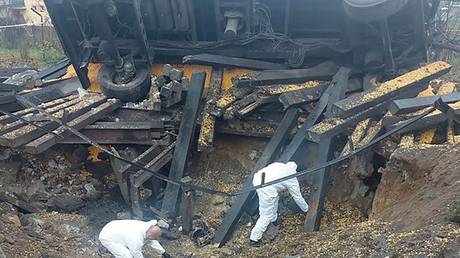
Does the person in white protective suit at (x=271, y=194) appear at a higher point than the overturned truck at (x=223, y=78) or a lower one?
lower

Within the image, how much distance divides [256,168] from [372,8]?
2.60 meters

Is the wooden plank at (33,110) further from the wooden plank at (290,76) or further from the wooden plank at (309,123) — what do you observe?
the wooden plank at (309,123)

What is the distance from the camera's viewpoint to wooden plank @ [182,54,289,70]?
8.06m

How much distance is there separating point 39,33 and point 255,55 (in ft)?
33.1

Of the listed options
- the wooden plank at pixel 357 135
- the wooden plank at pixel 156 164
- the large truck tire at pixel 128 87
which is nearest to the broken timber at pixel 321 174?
the wooden plank at pixel 357 135

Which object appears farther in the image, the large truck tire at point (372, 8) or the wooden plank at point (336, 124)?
the large truck tire at point (372, 8)

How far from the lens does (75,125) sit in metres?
7.05

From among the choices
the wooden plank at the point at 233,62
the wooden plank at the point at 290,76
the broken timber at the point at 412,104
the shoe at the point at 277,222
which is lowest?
the shoe at the point at 277,222

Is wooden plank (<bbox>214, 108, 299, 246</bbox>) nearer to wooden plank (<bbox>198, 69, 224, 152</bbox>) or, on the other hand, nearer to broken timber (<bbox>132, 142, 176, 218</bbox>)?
wooden plank (<bbox>198, 69, 224, 152</bbox>)

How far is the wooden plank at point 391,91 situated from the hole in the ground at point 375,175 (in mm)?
640

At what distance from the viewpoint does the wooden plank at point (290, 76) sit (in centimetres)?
745

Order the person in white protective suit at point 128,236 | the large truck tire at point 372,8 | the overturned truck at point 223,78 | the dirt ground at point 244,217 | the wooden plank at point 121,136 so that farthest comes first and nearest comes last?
the wooden plank at point 121,136 → the overturned truck at point 223,78 → the large truck tire at point 372,8 → the person in white protective suit at point 128,236 → the dirt ground at point 244,217

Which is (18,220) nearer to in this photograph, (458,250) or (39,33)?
(458,250)

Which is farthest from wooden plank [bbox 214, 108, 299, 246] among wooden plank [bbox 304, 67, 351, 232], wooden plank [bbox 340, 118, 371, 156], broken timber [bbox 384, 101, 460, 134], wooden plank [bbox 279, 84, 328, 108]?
broken timber [bbox 384, 101, 460, 134]
